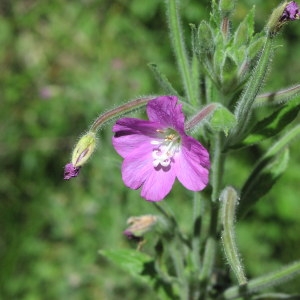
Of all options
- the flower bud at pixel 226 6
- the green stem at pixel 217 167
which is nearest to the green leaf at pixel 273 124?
the green stem at pixel 217 167

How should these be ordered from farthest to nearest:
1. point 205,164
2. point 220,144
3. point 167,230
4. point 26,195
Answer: point 26,195 → point 167,230 → point 220,144 → point 205,164

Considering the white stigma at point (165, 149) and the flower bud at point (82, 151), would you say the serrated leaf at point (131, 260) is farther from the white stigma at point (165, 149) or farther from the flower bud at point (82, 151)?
the flower bud at point (82, 151)

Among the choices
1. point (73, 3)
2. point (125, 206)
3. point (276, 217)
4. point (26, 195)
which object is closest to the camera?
point (125, 206)

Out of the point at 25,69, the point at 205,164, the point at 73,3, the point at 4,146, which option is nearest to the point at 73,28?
the point at 73,3

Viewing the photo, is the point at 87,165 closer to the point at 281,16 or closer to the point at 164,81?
the point at 164,81

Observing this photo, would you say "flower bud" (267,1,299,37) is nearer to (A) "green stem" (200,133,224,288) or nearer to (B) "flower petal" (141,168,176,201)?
(A) "green stem" (200,133,224,288)

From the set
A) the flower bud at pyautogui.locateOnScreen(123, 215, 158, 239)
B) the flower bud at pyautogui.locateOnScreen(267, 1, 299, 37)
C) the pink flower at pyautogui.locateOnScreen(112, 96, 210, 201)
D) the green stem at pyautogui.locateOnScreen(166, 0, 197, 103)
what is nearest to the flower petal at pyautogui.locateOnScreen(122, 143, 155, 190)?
the pink flower at pyautogui.locateOnScreen(112, 96, 210, 201)

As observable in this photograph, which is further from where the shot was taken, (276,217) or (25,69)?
(25,69)

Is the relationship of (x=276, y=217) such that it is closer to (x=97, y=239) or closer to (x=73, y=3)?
(x=97, y=239)
